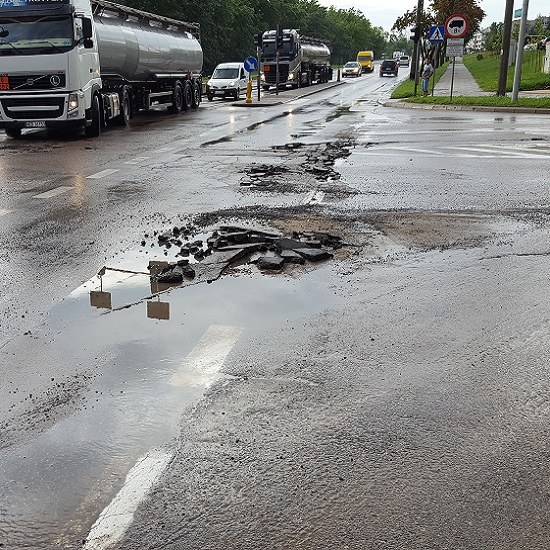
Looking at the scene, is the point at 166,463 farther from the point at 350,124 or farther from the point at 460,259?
the point at 350,124

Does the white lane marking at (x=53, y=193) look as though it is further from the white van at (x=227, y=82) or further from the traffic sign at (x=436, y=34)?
the white van at (x=227, y=82)

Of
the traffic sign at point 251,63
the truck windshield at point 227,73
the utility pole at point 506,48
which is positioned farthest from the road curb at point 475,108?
the truck windshield at point 227,73

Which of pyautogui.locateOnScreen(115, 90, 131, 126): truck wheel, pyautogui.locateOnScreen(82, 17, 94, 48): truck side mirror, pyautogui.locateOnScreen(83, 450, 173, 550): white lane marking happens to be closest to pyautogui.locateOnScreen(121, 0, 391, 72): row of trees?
pyautogui.locateOnScreen(115, 90, 131, 126): truck wheel

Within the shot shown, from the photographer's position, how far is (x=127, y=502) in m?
3.23

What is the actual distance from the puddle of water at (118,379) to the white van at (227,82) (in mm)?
34893

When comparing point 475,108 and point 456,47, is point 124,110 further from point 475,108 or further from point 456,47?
point 456,47

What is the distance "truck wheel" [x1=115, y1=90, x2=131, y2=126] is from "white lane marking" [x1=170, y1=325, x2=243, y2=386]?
66.3 ft

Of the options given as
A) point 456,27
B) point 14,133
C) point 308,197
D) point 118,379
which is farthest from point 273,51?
point 118,379

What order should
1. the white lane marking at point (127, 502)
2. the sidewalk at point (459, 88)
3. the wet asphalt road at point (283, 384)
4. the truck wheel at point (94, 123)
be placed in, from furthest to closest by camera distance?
the sidewalk at point (459, 88), the truck wheel at point (94, 123), the wet asphalt road at point (283, 384), the white lane marking at point (127, 502)

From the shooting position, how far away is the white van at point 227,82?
40781 millimetres

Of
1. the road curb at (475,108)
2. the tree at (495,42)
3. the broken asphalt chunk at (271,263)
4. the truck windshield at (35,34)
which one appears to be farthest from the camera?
the tree at (495,42)

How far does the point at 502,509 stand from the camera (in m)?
3.21

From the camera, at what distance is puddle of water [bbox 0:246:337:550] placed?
3240 mm

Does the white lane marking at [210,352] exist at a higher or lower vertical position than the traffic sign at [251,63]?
lower
